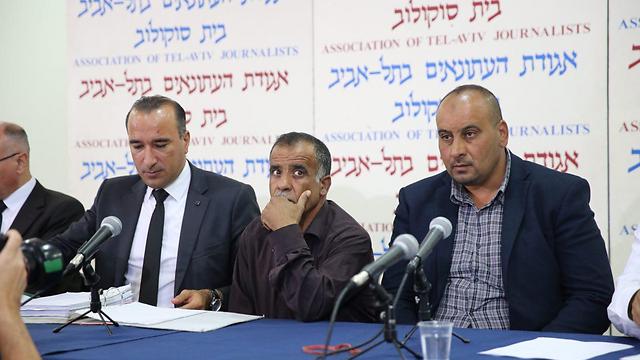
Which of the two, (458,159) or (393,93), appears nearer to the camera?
(458,159)

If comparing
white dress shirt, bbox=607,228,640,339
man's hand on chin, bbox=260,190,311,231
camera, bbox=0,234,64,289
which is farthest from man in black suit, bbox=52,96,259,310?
white dress shirt, bbox=607,228,640,339

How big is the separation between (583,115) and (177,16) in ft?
9.08

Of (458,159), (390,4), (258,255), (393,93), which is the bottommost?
(258,255)

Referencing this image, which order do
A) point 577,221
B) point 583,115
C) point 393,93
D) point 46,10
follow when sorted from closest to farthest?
1. point 577,221
2. point 583,115
3. point 393,93
4. point 46,10

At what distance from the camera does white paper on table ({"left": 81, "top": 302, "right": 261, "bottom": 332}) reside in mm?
2793

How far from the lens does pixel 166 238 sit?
403 centimetres

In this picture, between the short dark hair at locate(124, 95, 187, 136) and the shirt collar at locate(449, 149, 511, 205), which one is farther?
the short dark hair at locate(124, 95, 187, 136)

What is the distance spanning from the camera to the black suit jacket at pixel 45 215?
15.6 feet

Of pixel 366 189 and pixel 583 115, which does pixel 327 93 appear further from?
pixel 583 115

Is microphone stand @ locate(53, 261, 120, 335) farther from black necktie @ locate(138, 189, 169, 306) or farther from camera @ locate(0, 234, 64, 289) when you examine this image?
black necktie @ locate(138, 189, 169, 306)

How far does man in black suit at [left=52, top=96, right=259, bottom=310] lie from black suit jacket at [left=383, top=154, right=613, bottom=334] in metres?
0.96

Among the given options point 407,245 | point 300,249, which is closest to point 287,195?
point 300,249

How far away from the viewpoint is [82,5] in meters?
5.66

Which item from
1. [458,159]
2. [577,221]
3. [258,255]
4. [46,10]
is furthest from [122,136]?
[577,221]
